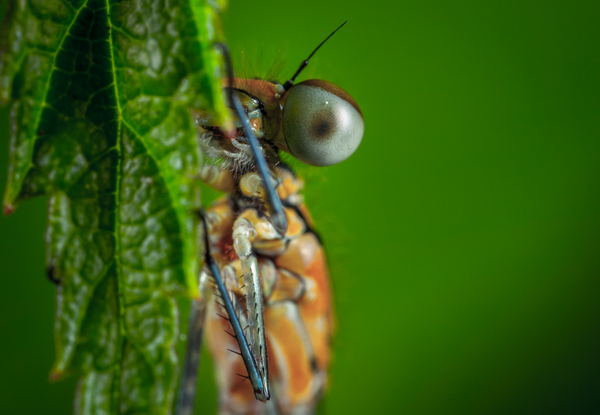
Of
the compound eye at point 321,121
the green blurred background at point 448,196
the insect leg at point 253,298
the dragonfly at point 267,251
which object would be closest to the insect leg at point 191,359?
the dragonfly at point 267,251

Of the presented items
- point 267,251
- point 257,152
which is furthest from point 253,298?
point 257,152

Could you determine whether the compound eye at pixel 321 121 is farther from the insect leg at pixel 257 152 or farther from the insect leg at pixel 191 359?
the insect leg at pixel 191 359

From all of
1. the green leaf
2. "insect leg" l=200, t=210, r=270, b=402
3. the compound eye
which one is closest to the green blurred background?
the compound eye

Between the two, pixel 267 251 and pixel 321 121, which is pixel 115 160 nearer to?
pixel 321 121

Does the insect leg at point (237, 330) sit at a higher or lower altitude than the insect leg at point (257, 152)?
lower

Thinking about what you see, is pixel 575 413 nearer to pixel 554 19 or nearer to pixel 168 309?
pixel 554 19

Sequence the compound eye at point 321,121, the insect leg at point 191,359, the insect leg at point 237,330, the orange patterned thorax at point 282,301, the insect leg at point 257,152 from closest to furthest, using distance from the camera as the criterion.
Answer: the insect leg at point 257,152
the compound eye at point 321,121
the insect leg at point 237,330
the orange patterned thorax at point 282,301
the insect leg at point 191,359

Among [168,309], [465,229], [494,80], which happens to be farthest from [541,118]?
[168,309]
